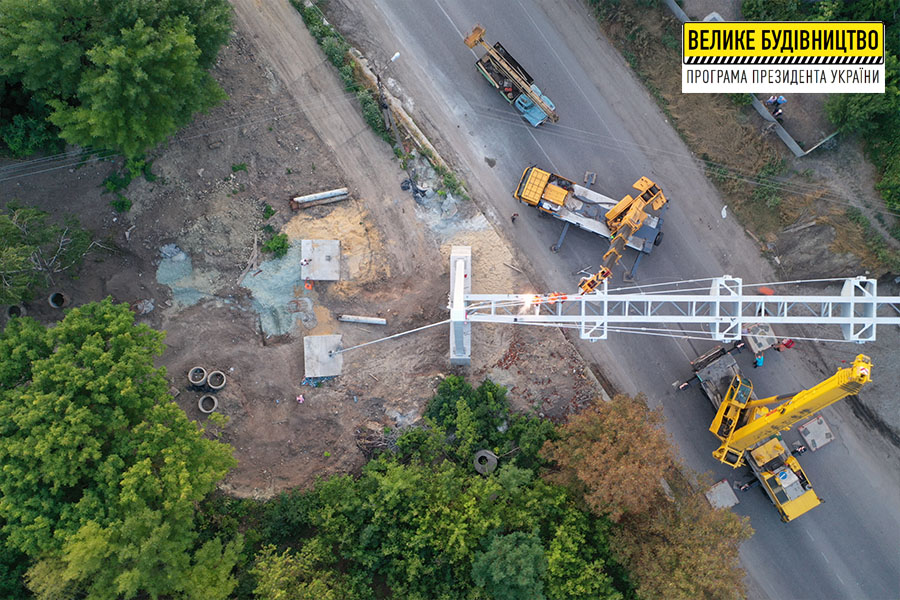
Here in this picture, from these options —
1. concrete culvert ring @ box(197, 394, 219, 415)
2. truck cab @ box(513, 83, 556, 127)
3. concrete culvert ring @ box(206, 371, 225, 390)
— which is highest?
truck cab @ box(513, 83, 556, 127)

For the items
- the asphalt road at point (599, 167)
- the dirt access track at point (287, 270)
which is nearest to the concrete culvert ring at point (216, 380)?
the dirt access track at point (287, 270)

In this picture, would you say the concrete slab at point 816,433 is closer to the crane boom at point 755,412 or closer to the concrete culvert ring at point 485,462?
the crane boom at point 755,412

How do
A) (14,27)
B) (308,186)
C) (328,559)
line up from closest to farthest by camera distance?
(14,27) < (328,559) < (308,186)

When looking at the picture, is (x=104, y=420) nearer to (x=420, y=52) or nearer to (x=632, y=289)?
(x=420, y=52)

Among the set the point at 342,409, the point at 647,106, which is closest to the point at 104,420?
the point at 342,409

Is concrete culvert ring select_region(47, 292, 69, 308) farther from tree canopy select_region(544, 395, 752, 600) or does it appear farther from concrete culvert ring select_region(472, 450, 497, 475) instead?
tree canopy select_region(544, 395, 752, 600)

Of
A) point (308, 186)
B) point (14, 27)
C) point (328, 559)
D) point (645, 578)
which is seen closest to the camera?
point (14, 27)

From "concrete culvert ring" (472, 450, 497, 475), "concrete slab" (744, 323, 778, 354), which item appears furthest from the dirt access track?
"concrete slab" (744, 323, 778, 354)
